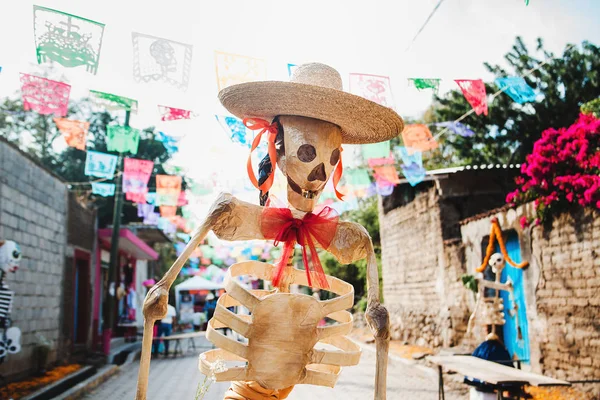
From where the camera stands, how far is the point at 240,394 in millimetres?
2471

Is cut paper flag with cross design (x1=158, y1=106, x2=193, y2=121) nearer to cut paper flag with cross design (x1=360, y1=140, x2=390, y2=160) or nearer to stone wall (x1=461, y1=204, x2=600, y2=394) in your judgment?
cut paper flag with cross design (x1=360, y1=140, x2=390, y2=160)

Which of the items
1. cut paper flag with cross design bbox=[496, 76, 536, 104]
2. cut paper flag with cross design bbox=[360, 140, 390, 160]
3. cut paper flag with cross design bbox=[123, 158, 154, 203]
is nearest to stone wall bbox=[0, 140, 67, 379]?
cut paper flag with cross design bbox=[123, 158, 154, 203]

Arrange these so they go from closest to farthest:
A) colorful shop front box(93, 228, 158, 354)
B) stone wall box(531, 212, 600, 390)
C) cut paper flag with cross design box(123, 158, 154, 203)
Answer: stone wall box(531, 212, 600, 390) < cut paper flag with cross design box(123, 158, 154, 203) < colorful shop front box(93, 228, 158, 354)

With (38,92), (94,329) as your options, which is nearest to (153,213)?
(94,329)

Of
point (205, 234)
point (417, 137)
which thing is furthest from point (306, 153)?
point (417, 137)

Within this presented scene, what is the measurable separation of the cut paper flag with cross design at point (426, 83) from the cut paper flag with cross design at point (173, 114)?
306 centimetres

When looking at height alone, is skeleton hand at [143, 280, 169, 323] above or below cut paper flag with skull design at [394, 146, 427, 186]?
below

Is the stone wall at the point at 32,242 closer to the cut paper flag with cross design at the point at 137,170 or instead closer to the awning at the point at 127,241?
the cut paper flag with cross design at the point at 137,170

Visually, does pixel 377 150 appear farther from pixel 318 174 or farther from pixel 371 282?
pixel 371 282

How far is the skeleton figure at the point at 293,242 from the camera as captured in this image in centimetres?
226

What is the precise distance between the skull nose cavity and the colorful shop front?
35.1ft

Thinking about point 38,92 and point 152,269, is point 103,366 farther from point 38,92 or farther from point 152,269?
point 152,269

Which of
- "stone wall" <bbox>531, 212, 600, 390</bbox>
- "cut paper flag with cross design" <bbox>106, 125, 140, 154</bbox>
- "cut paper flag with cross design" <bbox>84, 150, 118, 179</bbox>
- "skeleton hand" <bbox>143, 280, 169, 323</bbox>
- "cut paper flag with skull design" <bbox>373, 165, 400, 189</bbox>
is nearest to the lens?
"skeleton hand" <bbox>143, 280, 169, 323</bbox>

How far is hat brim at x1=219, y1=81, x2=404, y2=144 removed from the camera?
2.56 m
